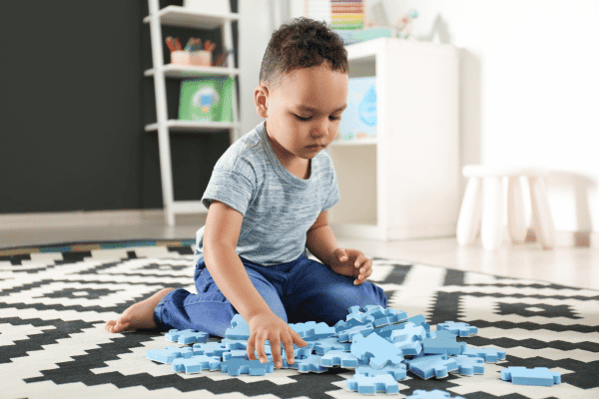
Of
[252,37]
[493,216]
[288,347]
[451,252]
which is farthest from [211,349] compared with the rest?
[252,37]

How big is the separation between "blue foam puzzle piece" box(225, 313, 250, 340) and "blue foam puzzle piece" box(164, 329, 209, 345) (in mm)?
66

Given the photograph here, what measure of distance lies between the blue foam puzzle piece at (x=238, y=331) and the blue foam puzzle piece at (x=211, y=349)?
0.02 m

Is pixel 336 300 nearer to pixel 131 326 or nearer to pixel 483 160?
pixel 131 326

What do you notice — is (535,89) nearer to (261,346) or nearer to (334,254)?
(334,254)

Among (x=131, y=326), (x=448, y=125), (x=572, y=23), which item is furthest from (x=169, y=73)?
(x=131, y=326)

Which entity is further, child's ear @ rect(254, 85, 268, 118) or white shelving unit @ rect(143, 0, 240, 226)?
white shelving unit @ rect(143, 0, 240, 226)

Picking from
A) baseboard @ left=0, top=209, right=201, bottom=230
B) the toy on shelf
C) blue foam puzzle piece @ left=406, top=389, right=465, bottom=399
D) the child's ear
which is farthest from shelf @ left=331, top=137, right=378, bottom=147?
blue foam puzzle piece @ left=406, top=389, right=465, bottom=399

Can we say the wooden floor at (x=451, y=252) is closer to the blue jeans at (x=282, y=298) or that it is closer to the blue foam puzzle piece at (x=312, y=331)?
the blue jeans at (x=282, y=298)

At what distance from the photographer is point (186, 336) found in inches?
34.4

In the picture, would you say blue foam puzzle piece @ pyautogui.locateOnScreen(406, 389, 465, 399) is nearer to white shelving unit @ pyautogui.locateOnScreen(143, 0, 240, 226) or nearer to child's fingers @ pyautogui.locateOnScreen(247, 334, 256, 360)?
child's fingers @ pyautogui.locateOnScreen(247, 334, 256, 360)

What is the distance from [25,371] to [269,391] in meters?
0.30

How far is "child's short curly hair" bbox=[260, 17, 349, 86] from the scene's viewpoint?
2.81ft

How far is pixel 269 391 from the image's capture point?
654 millimetres

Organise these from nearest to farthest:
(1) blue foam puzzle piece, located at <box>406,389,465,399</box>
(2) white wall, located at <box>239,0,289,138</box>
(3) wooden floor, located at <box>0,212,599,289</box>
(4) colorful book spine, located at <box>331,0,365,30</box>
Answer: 1. (1) blue foam puzzle piece, located at <box>406,389,465,399</box>
2. (3) wooden floor, located at <box>0,212,599,289</box>
3. (4) colorful book spine, located at <box>331,0,365,30</box>
4. (2) white wall, located at <box>239,0,289,138</box>
